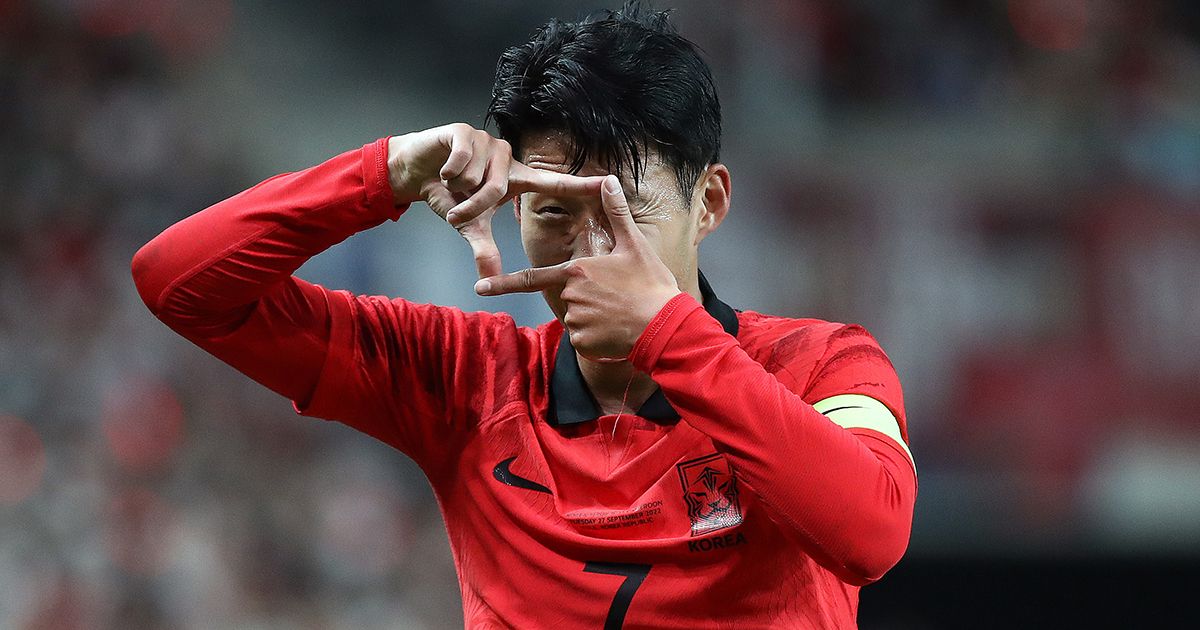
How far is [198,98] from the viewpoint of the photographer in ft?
16.5

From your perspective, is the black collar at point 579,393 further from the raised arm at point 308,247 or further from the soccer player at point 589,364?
the raised arm at point 308,247

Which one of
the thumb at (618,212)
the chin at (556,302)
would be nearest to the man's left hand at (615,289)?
the thumb at (618,212)

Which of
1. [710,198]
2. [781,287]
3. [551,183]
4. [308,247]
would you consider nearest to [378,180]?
[308,247]

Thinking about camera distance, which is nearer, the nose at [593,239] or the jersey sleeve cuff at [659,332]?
the jersey sleeve cuff at [659,332]

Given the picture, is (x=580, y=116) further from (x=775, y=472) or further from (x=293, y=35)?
(x=293, y=35)

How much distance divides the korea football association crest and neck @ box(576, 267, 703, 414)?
150 millimetres

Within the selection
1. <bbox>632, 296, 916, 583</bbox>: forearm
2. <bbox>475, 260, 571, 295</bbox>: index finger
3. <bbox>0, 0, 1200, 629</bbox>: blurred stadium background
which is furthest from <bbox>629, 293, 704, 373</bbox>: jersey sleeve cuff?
<bbox>0, 0, 1200, 629</bbox>: blurred stadium background

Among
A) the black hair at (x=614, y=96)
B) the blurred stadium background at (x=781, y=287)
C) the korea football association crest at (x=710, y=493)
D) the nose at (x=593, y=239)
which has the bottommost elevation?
the blurred stadium background at (x=781, y=287)

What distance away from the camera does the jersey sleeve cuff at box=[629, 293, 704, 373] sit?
137cm

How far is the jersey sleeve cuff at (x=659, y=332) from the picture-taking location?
1.37 meters

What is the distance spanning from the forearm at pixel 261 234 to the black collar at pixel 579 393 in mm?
333

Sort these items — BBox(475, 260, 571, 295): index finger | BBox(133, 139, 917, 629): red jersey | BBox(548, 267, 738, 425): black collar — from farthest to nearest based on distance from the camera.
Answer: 1. BBox(548, 267, 738, 425): black collar
2. BBox(133, 139, 917, 629): red jersey
3. BBox(475, 260, 571, 295): index finger

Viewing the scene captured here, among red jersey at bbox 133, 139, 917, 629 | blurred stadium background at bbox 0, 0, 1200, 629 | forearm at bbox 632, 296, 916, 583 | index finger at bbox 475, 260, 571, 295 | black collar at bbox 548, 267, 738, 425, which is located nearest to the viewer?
forearm at bbox 632, 296, 916, 583

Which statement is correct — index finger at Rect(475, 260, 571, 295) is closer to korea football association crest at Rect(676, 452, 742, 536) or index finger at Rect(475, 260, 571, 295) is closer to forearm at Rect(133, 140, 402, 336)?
forearm at Rect(133, 140, 402, 336)
